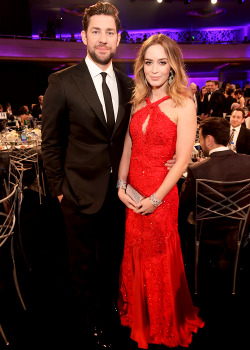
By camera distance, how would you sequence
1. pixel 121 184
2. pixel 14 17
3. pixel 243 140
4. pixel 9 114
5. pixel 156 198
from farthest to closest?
pixel 14 17 < pixel 9 114 < pixel 243 140 < pixel 121 184 < pixel 156 198

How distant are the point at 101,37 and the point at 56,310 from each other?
194 centimetres

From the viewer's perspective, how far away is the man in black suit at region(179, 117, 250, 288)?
2.19 meters

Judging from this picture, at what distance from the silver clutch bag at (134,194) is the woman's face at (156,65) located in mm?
610

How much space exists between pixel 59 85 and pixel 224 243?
1.77m

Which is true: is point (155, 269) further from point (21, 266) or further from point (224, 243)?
point (21, 266)

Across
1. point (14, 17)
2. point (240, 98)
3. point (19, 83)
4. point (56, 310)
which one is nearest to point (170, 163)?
point (56, 310)

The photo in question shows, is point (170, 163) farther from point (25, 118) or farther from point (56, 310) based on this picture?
point (25, 118)

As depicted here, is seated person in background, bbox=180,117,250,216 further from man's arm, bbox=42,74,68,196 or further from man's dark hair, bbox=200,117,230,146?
man's arm, bbox=42,74,68,196

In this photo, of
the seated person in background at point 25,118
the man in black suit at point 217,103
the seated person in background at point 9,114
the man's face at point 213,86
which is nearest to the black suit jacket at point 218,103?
the man in black suit at point 217,103

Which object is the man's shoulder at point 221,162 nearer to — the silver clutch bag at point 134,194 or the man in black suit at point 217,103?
the silver clutch bag at point 134,194

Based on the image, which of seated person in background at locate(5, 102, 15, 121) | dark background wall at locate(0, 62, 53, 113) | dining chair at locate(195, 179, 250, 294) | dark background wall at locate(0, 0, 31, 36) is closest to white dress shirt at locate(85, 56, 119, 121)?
dining chair at locate(195, 179, 250, 294)

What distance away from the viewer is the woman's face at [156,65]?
1578 mm

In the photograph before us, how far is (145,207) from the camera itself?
5.54 ft

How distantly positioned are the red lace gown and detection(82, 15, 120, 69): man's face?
37 cm
